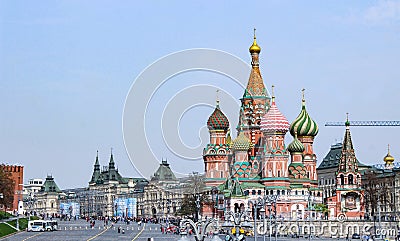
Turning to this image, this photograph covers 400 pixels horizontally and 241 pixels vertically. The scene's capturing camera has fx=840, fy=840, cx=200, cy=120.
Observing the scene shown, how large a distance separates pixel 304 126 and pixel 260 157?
1197cm

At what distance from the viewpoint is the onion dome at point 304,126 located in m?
121

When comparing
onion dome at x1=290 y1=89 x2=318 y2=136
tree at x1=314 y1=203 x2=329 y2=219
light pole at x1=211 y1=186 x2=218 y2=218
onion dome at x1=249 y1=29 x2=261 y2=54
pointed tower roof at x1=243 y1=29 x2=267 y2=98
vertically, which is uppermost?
onion dome at x1=249 y1=29 x2=261 y2=54

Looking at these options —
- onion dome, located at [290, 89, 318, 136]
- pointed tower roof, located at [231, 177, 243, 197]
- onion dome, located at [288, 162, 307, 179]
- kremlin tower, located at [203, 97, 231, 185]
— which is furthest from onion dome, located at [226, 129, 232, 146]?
pointed tower roof, located at [231, 177, 243, 197]

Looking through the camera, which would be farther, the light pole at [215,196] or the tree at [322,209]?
the light pole at [215,196]

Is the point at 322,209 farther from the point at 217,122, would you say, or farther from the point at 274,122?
the point at 217,122

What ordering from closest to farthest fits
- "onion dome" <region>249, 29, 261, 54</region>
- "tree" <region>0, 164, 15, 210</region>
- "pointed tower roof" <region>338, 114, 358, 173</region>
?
"tree" <region>0, 164, 15, 210</region> → "pointed tower roof" <region>338, 114, 358, 173</region> → "onion dome" <region>249, 29, 261, 54</region>

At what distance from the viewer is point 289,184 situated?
110 meters

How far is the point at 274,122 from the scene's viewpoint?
110562mm

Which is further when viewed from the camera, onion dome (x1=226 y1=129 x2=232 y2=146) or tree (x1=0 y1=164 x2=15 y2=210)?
onion dome (x1=226 y1=129 x2=232 y2=146)

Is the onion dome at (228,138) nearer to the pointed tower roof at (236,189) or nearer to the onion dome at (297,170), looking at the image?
the onion dome at (297,170)

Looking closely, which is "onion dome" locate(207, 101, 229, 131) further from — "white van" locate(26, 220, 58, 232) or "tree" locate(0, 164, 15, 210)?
"white van" locate(26, 220, 58, 232)

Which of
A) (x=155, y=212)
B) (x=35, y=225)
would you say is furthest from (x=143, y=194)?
(x=35, y=225)

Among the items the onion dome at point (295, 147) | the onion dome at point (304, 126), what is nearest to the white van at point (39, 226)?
the onion dome at point (295, 147)

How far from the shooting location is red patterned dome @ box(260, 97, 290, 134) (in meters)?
110
